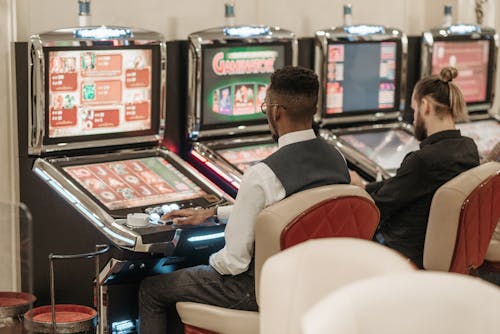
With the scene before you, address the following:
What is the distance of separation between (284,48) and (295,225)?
6.56ft

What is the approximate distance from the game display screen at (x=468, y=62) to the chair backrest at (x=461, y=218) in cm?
196

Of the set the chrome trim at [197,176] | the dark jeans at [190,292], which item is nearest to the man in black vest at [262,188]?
the dark jeans at [190,292]

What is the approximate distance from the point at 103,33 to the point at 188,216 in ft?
3.03

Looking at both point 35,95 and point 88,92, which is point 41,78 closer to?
point 35,95

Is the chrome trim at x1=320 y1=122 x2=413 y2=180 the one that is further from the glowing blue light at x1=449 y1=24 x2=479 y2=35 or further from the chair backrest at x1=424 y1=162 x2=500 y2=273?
the chair backrest at x1=424 y1=162 x2=500 y2=273

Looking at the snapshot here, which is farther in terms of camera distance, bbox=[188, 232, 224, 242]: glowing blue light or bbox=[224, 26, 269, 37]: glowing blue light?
bbox=[224, 26, 269, 37]: glowing blue light

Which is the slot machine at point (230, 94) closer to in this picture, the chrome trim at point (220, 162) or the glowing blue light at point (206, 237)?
the chrome trim at point (220, 162)

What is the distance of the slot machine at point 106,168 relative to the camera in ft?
12.4

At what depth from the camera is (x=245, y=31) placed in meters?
4.71

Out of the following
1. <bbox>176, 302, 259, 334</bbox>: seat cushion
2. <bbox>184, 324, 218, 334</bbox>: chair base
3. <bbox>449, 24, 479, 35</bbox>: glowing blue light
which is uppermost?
<bbox>449, 24, 479, 35</bbox>: glowing blue light

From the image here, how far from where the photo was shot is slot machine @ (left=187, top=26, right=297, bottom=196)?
180 inches

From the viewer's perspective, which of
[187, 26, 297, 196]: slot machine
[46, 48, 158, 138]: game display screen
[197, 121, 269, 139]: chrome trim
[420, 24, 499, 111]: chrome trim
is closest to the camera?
[46, 48, 158, 138]: game display screen

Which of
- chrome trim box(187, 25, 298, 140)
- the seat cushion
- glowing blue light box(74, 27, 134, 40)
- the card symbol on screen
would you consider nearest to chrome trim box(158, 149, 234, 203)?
chrome trim box(187, 25, 298, 140)

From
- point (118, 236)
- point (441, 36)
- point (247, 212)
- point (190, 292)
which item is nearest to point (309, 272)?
point (247, 212)
